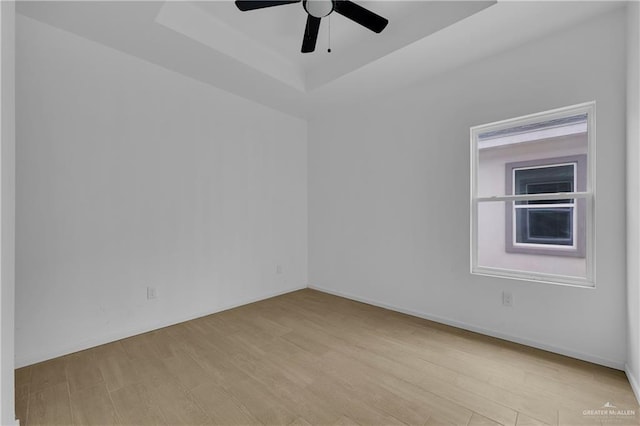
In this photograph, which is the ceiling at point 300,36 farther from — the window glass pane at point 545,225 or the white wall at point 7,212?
the window glass pane at point 545,225

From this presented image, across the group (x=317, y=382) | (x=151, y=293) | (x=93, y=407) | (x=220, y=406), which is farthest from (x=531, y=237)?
(x=151, y=293)

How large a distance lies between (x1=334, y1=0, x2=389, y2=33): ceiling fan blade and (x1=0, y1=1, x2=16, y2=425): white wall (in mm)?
1912

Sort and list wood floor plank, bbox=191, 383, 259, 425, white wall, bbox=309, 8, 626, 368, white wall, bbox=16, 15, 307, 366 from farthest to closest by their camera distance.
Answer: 1. white wall, bbox=16, 15, 307, 366
2. white wall, bbox=309, 8, 626, 368
3. wood floor plank, bbox=191, 383, 259, 425

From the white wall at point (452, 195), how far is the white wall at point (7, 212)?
323cm

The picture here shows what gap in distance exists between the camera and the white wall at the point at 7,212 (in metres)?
1.42

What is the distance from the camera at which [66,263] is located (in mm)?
2418

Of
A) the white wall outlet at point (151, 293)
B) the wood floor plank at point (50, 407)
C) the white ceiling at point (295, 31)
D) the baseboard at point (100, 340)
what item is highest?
the white ceiling at point (295, 31)

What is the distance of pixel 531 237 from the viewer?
266cm

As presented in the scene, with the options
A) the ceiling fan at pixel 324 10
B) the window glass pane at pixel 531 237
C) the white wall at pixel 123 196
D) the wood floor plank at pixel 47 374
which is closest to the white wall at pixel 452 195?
the window glass pane at pixel 531 237

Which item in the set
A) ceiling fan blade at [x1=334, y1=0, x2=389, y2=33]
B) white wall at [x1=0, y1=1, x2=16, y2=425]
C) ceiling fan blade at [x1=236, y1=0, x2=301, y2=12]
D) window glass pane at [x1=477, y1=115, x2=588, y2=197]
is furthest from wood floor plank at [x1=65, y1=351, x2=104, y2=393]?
window glass pane at [x1=477, y1=115, x2=588, y2=197]

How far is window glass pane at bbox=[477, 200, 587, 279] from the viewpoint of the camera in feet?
8.11

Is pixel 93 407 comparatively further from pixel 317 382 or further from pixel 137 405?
pixel 317 382

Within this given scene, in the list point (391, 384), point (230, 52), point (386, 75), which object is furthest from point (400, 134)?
point (391, 384)

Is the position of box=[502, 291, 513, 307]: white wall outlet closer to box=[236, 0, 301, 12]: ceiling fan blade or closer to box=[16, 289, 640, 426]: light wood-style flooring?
box=[16, 289, 640, 426]: light wood-style flooring
